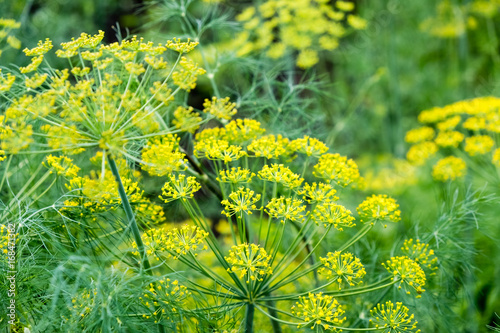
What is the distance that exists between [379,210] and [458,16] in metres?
3.38

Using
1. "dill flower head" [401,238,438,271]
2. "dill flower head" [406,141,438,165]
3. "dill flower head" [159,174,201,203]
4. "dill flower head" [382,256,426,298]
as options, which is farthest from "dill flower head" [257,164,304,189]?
"dill flower head" [406,141,438,165]

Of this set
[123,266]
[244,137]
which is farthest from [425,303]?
[123,266]

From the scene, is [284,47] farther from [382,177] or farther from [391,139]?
[391,139]

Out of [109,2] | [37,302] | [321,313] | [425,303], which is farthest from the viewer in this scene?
[109,2]

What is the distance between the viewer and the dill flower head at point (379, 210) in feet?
5.47

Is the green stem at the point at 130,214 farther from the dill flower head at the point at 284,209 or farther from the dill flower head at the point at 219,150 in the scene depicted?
the dill flower head at the point at 284,209

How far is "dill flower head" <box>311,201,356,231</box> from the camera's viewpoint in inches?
61.1

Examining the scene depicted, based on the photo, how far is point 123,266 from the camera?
1658 mm

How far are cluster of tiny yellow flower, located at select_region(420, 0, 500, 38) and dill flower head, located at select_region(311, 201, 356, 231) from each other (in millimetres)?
3106

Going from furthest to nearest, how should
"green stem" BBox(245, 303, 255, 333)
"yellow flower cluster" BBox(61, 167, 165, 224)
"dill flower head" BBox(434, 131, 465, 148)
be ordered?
"dill flower head" BBox(434, 131, 465, 148) → "green stem" BBox(245, 303, 255, 333) → "yellow flower cluster" BBox(61, 167, 165, 224)

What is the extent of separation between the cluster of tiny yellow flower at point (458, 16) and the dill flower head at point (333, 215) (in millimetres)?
3106

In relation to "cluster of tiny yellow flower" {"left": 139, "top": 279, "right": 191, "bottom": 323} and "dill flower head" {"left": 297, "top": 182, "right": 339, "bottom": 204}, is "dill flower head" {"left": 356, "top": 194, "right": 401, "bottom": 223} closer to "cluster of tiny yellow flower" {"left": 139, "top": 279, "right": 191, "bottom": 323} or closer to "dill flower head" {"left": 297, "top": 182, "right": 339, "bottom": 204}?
"dill flower head" {"left": 297, "top": 182, "right": 339, "bottom": 204}

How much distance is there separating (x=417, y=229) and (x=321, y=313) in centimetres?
92

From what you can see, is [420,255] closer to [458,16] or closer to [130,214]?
[130,214]
